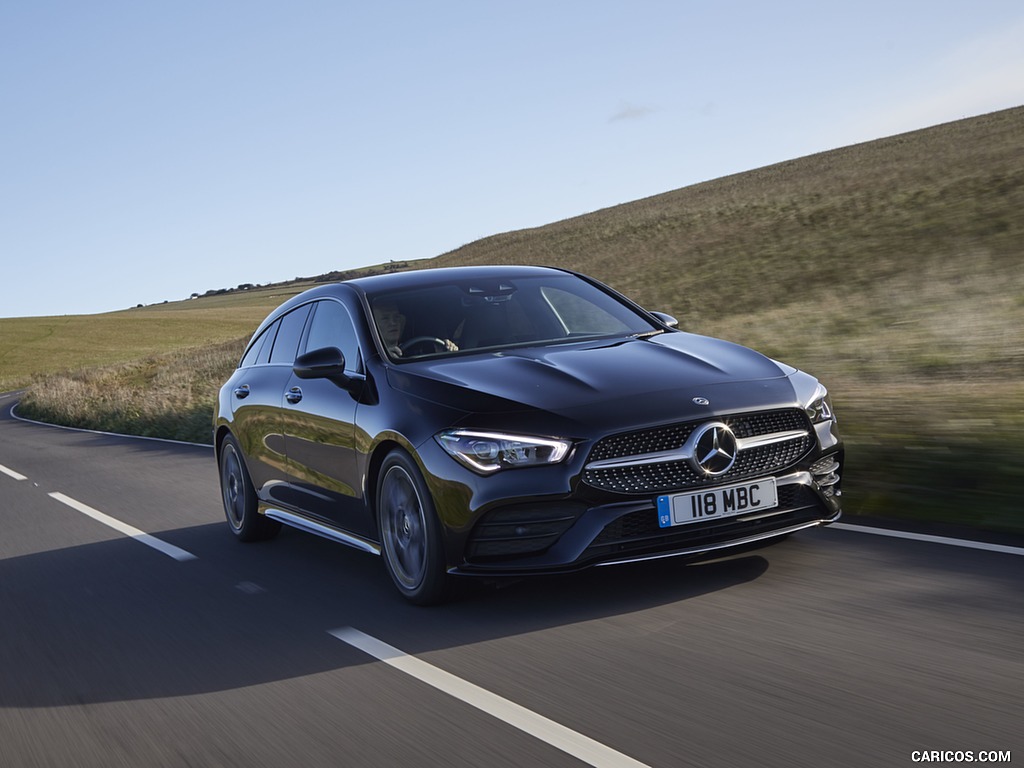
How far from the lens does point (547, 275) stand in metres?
7.17

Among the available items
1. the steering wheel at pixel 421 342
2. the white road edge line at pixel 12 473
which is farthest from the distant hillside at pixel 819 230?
the steering wheel at pixel 421 342

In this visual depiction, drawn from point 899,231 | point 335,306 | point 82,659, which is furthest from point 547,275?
point 899,231

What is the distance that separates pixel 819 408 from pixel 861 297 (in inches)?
674

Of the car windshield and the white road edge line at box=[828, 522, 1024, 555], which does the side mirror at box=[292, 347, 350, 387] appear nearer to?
the car windshield

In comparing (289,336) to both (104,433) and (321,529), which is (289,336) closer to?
(321,529)

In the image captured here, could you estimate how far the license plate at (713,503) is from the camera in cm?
500

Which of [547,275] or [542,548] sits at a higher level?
[547,275]

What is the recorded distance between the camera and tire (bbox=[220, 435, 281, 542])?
802 centimetres

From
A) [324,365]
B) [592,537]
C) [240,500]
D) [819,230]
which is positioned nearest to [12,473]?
[240,500]

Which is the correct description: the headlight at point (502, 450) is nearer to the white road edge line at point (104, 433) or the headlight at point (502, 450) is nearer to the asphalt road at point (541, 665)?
the asphalt road at point (541, 665)

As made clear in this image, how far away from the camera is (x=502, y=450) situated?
5086 mm

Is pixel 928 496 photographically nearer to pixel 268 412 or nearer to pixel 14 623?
pixel 268 412

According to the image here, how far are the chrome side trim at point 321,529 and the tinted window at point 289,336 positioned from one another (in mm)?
925

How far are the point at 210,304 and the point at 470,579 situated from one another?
4969 inches
